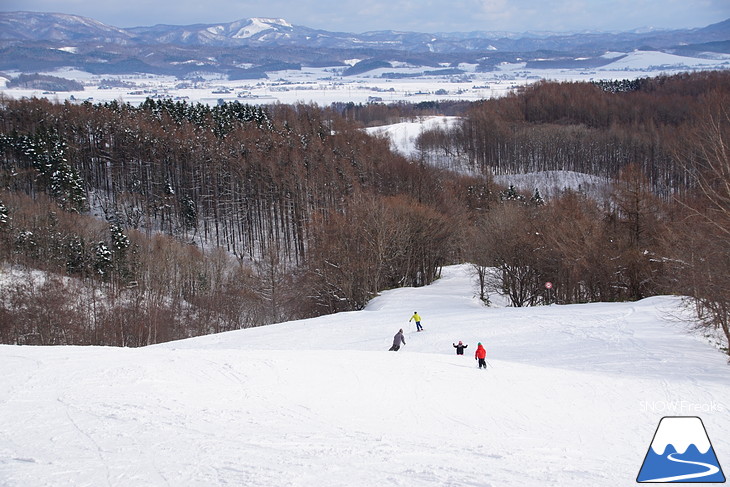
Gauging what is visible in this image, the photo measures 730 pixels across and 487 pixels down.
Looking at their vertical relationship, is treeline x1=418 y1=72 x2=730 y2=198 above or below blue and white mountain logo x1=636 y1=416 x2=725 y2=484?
above

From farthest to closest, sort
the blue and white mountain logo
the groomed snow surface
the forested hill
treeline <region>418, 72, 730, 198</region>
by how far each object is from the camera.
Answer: treeline <region>418, 72, 730, 198</region>
the forested hill
the groomed snow surface
the blue and white mountain logo

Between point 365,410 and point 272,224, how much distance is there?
177 ft

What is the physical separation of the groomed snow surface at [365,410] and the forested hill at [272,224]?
503cm

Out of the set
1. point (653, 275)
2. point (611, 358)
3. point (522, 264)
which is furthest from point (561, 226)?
point (611, 358)

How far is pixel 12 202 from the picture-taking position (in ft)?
174

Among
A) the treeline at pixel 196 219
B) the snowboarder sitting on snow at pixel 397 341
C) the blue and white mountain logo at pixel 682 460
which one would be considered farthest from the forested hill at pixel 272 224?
the snowboarder sitting on snow at pixel 397 341

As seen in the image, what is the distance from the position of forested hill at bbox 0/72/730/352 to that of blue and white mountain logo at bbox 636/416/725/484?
9.03m

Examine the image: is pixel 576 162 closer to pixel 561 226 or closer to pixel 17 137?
pixel 561 226

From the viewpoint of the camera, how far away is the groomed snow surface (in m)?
11.7

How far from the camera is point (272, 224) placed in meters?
68.1

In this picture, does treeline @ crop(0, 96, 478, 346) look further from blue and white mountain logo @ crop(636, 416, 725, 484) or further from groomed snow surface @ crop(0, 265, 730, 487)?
blue and white mountain logo @ crop(636, 416, 725, 484)

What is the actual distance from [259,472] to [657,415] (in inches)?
427

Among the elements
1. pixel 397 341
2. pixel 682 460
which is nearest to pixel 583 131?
pixel 397 341

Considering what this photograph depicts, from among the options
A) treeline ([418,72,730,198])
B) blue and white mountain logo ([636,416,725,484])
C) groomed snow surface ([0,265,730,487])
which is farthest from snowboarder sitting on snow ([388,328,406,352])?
treeline ([418,72,730,198])
